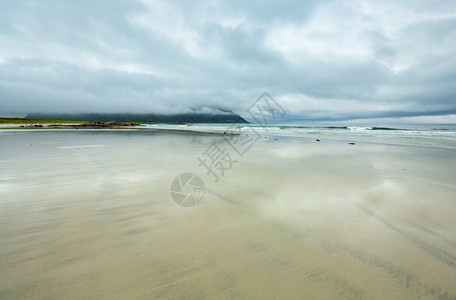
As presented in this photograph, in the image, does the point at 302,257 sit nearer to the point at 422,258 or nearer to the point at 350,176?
the point at 422,258

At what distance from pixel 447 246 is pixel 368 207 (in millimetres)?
1095

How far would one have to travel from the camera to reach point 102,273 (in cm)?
184

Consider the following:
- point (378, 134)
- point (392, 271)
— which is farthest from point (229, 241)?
point (378, 134)

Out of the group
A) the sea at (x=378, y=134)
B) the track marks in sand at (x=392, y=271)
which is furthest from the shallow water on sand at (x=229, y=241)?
the sea at (x=378, y=134)

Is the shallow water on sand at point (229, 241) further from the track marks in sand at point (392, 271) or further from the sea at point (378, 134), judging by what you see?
the sea at point (378, 134)

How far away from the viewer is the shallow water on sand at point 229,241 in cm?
174

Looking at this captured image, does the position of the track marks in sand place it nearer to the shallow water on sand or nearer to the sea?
the shallow water on sand

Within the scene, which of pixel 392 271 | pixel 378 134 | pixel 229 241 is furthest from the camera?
pixel 378 134

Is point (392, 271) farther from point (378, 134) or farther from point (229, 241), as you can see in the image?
point (378, 134)

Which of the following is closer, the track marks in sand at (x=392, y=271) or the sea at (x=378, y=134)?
the track marks in sand at (x=392, y=271)

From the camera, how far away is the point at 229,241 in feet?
7.80

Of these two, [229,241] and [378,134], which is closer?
[229,241]

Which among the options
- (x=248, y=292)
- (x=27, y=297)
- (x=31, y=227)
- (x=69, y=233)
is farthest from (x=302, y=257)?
(x=31, y=227)

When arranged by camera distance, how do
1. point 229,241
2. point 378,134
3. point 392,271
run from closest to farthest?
point 392,271 → point 229,241 → point 378,134
